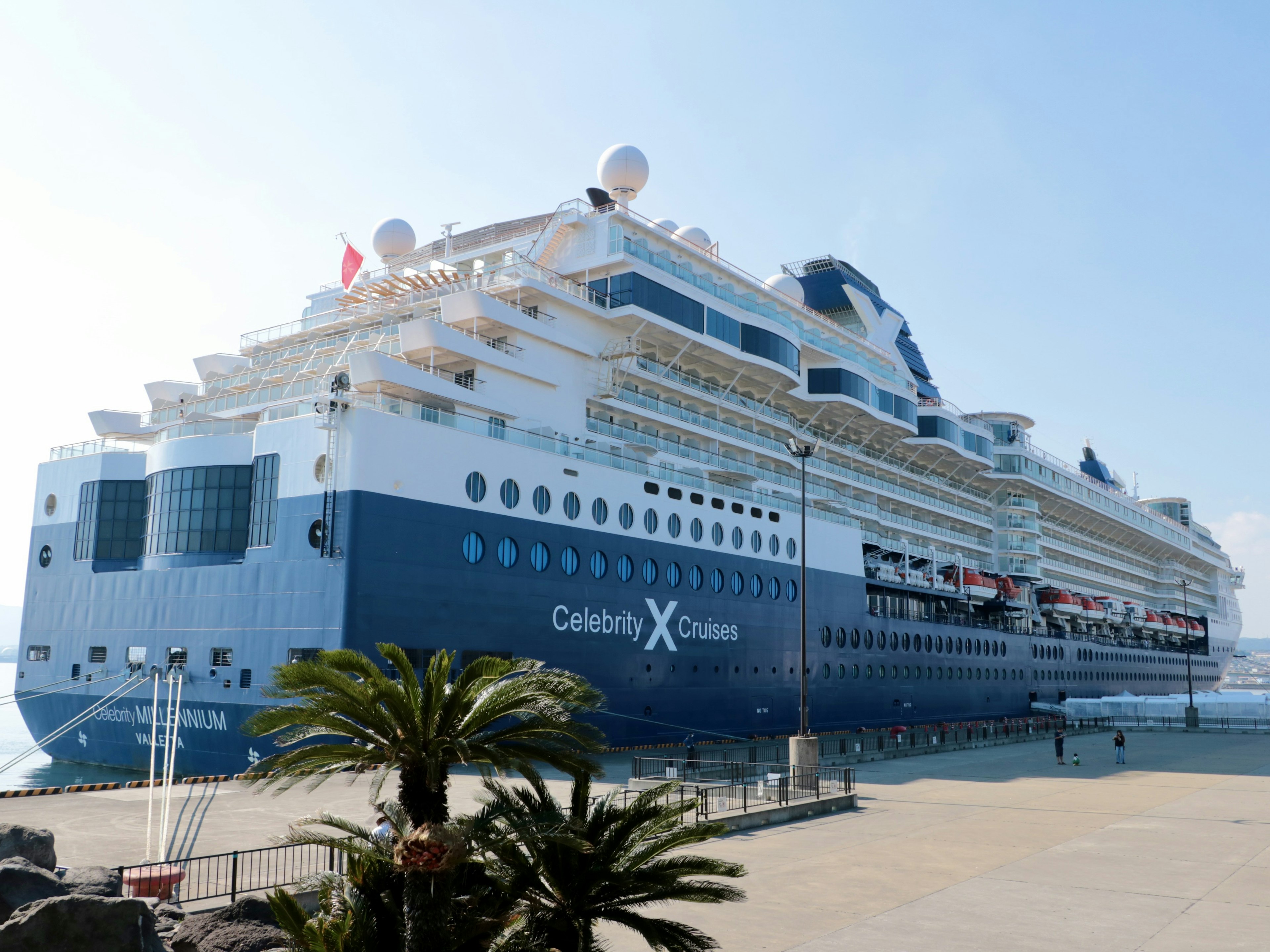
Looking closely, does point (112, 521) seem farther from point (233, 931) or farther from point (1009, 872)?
point (1009, 872)

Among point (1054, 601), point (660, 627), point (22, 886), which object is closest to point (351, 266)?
point (660, 627)

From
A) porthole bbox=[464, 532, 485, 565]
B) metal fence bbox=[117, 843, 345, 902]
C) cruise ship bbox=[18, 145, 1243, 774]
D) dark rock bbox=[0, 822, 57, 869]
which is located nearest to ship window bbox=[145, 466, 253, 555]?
cruise ship bbox=[18, 145, 1243, 774]

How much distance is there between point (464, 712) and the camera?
8.58 m

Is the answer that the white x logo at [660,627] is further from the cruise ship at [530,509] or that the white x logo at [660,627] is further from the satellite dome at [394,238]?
the satellite dome at [394,238]

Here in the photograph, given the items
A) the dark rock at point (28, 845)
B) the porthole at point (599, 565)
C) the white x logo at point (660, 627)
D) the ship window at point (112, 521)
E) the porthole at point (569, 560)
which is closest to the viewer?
the dark rock at point (28, 845)

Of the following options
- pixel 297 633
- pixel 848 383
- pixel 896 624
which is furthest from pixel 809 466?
pixel 297 633

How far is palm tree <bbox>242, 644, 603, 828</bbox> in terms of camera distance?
827cm

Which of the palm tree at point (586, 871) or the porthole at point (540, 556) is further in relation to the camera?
the porthole at point (540, 556)

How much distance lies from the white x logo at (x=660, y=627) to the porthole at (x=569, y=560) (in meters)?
3.01

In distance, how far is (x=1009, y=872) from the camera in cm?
1346

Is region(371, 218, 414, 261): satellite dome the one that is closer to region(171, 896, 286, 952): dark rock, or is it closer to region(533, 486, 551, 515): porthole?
region(533, 486, 551, 515): porthole

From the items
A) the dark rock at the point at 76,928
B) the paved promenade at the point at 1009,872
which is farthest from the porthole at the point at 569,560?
the dark rock at the point at 76,928

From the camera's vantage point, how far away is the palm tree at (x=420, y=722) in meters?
8.27

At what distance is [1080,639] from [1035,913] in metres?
56.9
